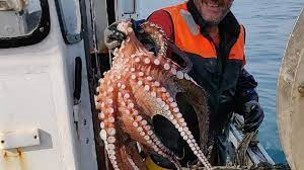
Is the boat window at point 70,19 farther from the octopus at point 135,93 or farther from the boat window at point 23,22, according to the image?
the octopus at point 135,93

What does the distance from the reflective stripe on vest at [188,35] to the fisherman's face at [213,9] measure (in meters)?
0.10

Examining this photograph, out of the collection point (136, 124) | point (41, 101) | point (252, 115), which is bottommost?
point (252, 115)

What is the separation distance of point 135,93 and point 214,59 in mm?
930

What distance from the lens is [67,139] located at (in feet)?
7.52

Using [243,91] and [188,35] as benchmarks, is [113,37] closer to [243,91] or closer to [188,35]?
[188,35]

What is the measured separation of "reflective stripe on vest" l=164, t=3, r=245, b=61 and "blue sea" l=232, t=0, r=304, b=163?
125 inches

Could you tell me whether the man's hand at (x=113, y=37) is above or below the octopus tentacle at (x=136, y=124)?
above

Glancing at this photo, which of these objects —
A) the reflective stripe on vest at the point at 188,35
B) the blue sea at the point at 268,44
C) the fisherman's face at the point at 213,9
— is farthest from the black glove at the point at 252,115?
the blue sea at the point at 268,44

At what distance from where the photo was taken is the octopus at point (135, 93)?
2.55 metres

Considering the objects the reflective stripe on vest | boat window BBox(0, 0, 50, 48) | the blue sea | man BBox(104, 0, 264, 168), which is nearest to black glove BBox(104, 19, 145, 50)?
boat window BBox(0, 0, 50, 48)

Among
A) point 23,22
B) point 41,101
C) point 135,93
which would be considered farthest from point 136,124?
point 23,22

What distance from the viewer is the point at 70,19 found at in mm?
2527

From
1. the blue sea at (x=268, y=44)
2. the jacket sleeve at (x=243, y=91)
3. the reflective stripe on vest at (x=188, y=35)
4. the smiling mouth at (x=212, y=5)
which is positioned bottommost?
the blue sea at (x=268, y=44)

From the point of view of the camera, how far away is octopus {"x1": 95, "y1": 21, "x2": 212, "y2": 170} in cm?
255
